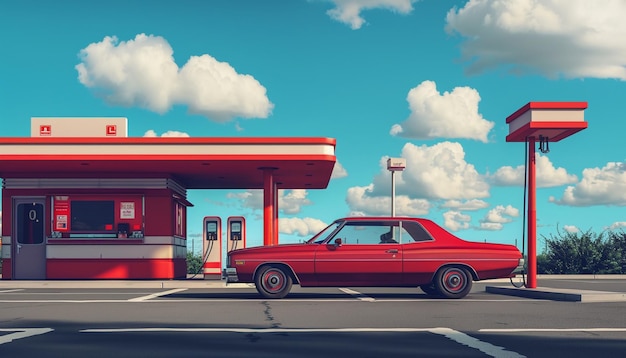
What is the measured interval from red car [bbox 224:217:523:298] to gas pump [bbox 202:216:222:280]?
1073 centimetres

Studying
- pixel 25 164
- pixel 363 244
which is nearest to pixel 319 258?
pixel 363 244

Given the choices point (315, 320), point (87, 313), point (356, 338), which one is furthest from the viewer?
point (87, 313)

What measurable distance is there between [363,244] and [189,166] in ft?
30.4

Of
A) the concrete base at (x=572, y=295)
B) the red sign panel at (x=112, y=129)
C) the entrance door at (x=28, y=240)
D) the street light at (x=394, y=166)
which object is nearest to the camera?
the concrete base at (x=572, y=295)

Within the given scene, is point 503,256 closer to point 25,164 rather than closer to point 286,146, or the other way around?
point 286,146

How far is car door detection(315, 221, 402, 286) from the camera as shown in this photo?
14969mm

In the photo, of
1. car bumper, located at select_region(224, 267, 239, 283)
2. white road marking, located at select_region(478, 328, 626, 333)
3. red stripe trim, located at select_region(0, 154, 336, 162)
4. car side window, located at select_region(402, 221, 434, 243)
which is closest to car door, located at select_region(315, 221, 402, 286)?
car side window, located at select_region(402, 221, 434, 243)

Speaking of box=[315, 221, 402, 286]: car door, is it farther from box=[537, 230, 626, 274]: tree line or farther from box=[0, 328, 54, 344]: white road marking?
box=[537, 230, 626, 274]: tree line

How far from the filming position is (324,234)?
15164 millimetres

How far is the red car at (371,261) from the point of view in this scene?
15.0 meters

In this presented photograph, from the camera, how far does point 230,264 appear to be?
1521cm

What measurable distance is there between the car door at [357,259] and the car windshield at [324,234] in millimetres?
136

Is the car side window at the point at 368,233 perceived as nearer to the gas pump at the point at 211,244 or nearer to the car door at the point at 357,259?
the car door at the point at 357,259

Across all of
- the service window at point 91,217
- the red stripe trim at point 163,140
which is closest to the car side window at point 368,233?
the red stripe trim at point 163,140
